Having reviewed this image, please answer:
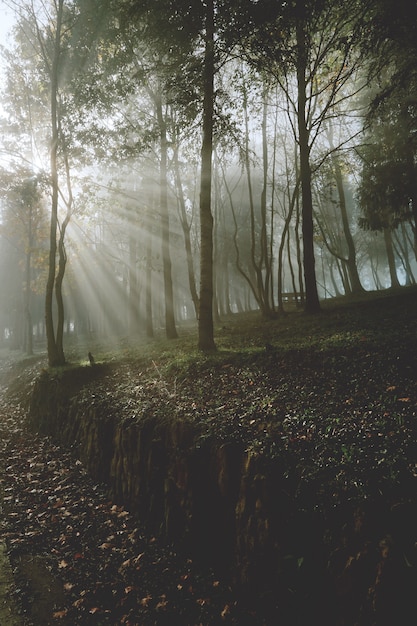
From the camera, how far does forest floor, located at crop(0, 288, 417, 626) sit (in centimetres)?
379

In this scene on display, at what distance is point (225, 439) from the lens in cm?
496

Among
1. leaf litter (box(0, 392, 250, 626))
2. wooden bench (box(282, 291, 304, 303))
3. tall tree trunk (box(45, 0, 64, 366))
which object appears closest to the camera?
leaf litter (box(0, 392, 250, 626))

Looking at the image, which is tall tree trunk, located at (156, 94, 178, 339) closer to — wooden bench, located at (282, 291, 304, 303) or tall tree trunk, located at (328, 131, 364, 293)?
wooden bench, located at (282, 291, 304, 303)

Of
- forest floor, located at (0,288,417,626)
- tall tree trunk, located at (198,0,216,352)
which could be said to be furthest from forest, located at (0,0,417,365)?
forest floor, located at (0,288,417,626)

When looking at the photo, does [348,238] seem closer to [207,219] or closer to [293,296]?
[293,296]

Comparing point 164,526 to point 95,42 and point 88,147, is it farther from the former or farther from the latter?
point 95,42

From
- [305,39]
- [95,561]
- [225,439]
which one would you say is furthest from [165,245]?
[95,561]

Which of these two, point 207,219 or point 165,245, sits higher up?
point 165,245

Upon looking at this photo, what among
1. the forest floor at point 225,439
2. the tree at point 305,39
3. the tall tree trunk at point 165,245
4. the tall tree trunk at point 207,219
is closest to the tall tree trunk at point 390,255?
the tree at point 305,39

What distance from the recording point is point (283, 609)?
3.43 m

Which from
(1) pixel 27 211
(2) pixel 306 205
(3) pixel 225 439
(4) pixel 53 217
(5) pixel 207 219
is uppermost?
(1) pixel 27 211

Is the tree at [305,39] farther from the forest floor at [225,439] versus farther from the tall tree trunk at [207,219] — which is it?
the forest floor at [225,439]

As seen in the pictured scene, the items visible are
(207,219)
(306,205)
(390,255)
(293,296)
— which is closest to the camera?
(207,219)

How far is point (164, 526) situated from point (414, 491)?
12.6ft
